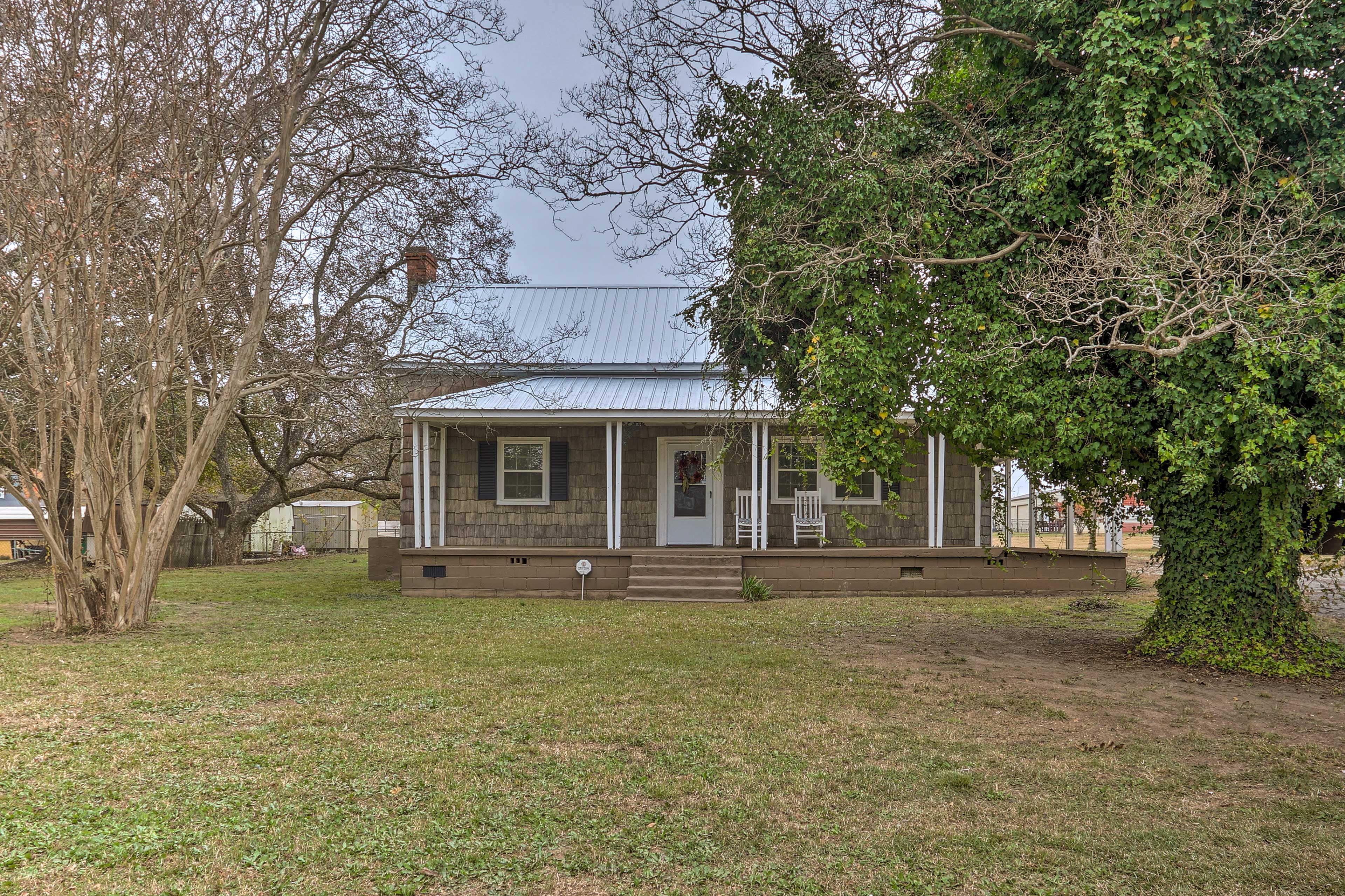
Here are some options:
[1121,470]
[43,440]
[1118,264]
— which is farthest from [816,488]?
[43,440]

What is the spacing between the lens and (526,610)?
11883 mm

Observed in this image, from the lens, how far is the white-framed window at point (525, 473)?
15156 mm

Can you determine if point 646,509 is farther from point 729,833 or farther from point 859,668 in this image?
point 729,833

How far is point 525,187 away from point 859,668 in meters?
8.12

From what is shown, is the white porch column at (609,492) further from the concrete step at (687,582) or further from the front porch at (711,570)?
the concrete step at (687,582)

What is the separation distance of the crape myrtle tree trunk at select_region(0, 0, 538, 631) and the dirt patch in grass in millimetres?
7863

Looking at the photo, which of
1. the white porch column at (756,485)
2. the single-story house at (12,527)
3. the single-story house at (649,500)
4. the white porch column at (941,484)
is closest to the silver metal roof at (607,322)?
the single-story house at (649,500)

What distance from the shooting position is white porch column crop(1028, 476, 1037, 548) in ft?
31.6

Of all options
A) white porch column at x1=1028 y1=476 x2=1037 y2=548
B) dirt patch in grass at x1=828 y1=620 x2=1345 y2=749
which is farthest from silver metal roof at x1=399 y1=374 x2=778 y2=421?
dirt patch in grass at x1=828 y1=620 x2=1345 y2=749

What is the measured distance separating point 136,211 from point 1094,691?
34.9 feet

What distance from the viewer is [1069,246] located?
7.89 meters

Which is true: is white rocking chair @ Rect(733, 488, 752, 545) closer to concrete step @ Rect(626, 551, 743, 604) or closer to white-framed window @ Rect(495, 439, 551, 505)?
concrete step @ Rect(626, 551, 743, 604)

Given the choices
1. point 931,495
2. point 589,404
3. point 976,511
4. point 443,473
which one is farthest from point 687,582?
point 976,511

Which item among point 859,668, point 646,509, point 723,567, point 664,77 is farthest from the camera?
point 646,509
